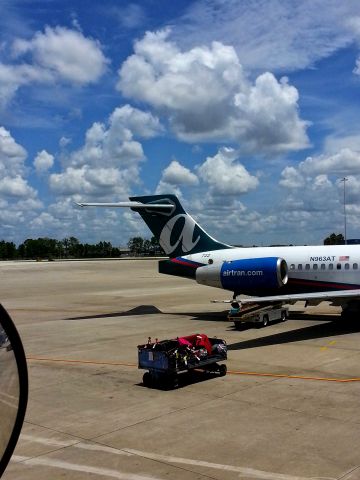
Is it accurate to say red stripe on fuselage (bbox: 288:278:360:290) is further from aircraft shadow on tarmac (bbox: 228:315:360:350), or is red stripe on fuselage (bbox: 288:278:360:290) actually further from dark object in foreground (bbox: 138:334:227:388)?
dark object in foreground (bbox: 138:334:227:388)

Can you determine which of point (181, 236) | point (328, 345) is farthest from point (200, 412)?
point (181, 236)

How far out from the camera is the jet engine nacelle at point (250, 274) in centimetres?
2519

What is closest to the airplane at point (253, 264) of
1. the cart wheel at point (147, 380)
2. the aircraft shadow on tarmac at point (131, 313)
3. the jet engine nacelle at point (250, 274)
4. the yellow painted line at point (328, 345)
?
the jet engine nacelle at point (250, 274)

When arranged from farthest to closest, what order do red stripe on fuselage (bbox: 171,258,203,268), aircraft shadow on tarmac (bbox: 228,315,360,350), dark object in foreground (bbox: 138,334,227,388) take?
red stripe on fuselage (bbox: 171,258,203,268) → aircraft shadow on tarmac (bbox: 228,315,360,350) → dark object in foreground (bbox: 138,334,227,388)

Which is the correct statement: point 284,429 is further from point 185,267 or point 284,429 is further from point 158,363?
point 185,267

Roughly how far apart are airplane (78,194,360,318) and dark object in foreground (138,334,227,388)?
25.7 ft

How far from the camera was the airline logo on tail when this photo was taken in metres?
29.5

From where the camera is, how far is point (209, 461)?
8820 millimetres

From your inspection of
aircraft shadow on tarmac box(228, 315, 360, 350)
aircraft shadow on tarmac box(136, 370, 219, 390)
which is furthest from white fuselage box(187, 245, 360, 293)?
aircraft shadow on tarmac box(136, 370, 219, 390)

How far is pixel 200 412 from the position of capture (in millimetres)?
11594

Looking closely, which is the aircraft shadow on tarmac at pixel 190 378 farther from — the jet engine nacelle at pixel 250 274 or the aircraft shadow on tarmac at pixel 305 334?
the jet engine nacelle at pixel 250 274

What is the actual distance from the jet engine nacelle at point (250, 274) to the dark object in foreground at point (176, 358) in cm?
1035

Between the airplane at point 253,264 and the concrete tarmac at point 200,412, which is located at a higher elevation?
the airplane at point 253,264

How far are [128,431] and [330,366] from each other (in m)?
7.80
